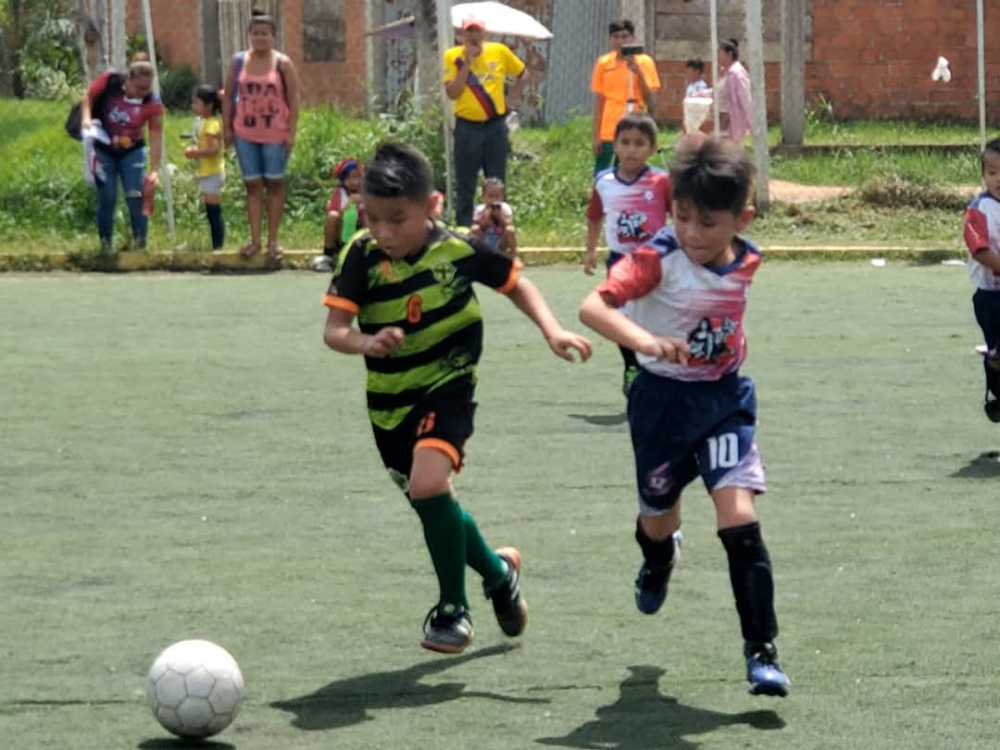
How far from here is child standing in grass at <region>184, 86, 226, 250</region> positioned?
17016 mm

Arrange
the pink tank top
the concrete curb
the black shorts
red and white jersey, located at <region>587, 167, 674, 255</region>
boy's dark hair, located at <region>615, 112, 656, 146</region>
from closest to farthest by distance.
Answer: the black shorts → boy's dark hair, located at <region>615, 112, 656, 146</region> → red and white jersey, located at <region>587, 167, 674, 255</region> → the pink tank top → the concrete curb

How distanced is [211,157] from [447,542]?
1190cm

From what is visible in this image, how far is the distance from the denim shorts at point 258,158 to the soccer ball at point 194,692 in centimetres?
1136

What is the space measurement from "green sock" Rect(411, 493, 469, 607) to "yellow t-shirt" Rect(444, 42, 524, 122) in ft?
35.2

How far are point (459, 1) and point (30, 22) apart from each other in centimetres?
740

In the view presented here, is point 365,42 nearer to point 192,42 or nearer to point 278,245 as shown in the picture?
point 192,42

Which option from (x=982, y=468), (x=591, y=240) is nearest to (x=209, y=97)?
(x=591, y=240)

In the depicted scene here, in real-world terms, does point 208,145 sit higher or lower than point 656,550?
higher

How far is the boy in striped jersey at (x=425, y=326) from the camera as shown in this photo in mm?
5758

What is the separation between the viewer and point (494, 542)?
288 inches

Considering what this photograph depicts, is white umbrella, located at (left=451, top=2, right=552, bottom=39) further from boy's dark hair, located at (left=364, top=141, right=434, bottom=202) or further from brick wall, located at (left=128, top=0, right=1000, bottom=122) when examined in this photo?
boy's dark hair, located at (left=364, top=141, right=434, bottom=202)

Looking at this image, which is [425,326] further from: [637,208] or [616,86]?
[616,86]

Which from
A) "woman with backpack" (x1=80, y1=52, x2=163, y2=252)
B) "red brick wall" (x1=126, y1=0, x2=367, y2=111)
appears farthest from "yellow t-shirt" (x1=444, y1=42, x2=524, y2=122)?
"red brick wall" (x1=126, y1=0, x2=367, y2=111)

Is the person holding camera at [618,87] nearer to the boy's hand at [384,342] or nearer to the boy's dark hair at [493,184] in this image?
the boy's dark hair at [493,184]
